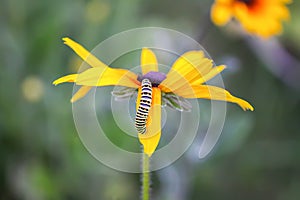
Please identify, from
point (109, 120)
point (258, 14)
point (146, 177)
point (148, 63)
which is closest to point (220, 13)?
point (258, 14)

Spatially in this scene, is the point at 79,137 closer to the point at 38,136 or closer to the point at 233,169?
the point at 38,136

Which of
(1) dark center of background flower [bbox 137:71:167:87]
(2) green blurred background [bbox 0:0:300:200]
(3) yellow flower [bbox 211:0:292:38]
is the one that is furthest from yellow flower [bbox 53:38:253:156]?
(3) yellow flower [bbox 211:0:292:38]

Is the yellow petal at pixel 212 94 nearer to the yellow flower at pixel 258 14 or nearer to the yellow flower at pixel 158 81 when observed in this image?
the yellow flower at pixel 158 81

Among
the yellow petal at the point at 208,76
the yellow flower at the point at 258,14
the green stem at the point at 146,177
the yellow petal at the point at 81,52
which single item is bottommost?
the green stem at the point at 146,177

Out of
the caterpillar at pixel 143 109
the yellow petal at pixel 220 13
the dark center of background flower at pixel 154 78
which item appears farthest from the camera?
the yellow petal at pixel 220 13

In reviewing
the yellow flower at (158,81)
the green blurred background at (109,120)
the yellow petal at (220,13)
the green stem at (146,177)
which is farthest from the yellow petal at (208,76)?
the yellow petal at (220,13)

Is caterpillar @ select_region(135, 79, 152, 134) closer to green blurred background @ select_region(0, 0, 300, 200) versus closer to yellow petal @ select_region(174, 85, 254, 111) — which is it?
yellow petal @ select_region(174, 85, 254, 111)

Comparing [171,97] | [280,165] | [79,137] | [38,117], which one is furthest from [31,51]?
[171,97]
